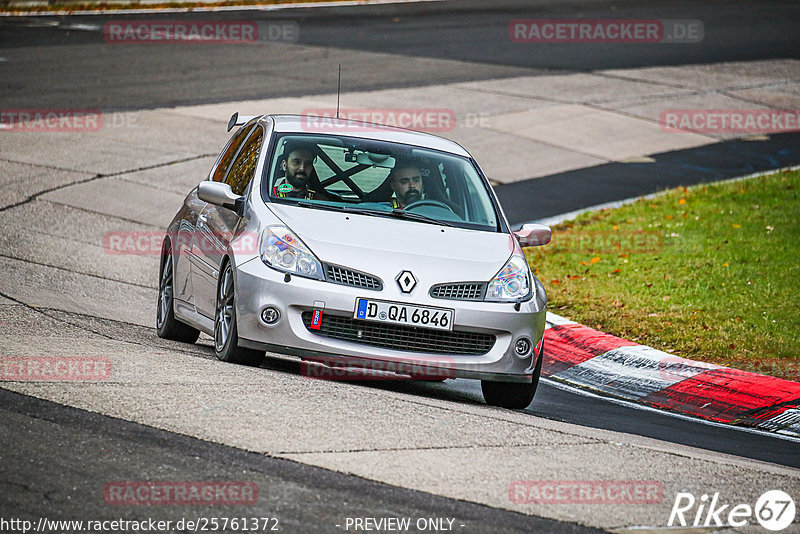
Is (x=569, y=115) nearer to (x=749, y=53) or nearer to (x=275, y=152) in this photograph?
(x=749, y=53)

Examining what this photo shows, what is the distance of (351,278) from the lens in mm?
7293

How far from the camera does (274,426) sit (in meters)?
6.04

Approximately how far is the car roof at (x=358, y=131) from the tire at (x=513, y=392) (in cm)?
187

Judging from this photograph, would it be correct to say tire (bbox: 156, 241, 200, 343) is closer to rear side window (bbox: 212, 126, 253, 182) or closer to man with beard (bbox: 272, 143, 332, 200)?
rear side window (bbox: 212, 126, 253, 182)

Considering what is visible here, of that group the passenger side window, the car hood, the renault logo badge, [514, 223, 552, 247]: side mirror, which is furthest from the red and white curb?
the passenger side window

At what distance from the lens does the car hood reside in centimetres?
734

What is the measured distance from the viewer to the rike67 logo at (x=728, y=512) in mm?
5336

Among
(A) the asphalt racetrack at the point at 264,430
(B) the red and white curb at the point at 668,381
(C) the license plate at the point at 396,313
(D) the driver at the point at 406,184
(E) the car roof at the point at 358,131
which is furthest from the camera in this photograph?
(E) the car roof at the point at 358,131

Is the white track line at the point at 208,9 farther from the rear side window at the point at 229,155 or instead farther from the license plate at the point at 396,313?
the license plate at the point at 396,313

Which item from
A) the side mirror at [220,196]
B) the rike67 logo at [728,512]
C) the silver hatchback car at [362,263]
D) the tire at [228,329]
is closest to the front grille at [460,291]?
the silver hatchback car at [362,263]

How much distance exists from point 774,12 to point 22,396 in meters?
32.4

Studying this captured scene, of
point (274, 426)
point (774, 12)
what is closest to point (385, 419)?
point (274, 426)

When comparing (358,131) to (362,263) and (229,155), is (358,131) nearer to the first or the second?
(229,155)

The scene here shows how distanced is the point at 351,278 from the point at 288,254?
0.42 m
